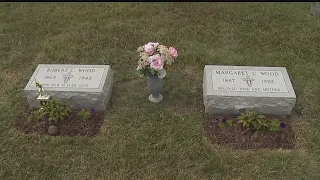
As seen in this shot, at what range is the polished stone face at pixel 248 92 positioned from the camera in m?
5.57

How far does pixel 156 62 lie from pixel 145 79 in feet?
4.20

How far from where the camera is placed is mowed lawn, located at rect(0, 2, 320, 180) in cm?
Answer: 505

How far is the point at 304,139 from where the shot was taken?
18.0ft

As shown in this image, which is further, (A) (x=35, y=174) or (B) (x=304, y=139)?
(B) (x=304, y=139)

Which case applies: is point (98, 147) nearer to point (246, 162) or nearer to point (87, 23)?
point (246, 162)

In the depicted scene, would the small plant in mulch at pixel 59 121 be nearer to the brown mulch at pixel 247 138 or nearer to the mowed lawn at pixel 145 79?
the mowed lawn at pixel 145 79

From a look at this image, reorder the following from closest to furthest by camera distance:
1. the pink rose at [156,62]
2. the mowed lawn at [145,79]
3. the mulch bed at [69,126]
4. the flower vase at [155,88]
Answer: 1. the mowed lawn at [145,79]
2. the pink rose at [156,62]
3. the mulch bed at [69,126]
4. the flower vase at [155,88]

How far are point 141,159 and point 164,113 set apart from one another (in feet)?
3.27

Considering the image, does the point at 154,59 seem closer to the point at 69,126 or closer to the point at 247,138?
the point at 69,126

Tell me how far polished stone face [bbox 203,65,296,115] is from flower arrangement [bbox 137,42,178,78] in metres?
0.73

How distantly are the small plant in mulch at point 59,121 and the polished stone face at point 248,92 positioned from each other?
70.0 inches

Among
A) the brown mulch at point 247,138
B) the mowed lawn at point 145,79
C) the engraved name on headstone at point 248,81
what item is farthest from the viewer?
the engraved name on headstone at point 248,81

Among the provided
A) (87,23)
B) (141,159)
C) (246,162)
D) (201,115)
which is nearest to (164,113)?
(201,115)

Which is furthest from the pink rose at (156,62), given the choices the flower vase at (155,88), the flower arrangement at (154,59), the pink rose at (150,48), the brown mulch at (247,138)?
the brown mulch at (247,138)
